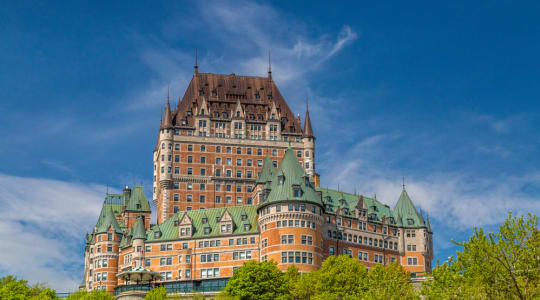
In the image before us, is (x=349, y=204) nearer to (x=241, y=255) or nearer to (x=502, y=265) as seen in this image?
(x=241, y=255)

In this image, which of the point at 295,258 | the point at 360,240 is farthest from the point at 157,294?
the point at 360,240

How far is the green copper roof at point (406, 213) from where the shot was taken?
166750 mm

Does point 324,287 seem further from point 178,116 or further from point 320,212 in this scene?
point 178,116

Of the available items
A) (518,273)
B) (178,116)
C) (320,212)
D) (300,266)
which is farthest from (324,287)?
(178,116)

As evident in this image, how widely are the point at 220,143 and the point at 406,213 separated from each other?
4256cm

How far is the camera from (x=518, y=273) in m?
75.1

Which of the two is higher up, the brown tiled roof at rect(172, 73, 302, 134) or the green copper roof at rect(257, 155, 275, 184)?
the brown tiled roof at rect(172, 73, 302, 134)

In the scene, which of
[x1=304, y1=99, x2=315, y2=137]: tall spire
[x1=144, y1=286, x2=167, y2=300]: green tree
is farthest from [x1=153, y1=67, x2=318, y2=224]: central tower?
[x1=144, y1=286, x2=167, y2=300]: green tree

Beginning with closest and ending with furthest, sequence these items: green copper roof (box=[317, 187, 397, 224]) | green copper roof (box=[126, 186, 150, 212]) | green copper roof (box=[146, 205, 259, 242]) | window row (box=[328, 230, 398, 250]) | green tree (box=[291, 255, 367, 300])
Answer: green tree (box=[291, 255, 367, 300]), green copper roof (box=[146, 205, 259, 242]), window row (box=[328, 230, 398, 250]), green copper roof (box=[317, 187, 397, 224]), green copper roof (box=[126, 186, 150, 212])

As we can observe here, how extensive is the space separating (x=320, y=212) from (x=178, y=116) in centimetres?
5005

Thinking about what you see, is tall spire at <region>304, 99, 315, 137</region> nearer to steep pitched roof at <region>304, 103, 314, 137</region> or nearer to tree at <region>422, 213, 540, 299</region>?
steep pitched roof at <region>304, 103, 314, 137</region>

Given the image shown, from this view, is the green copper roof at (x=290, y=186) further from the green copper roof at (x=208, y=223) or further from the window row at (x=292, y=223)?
the green copper roof at (x=208, y=223)

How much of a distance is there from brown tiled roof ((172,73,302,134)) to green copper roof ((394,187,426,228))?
29170mm

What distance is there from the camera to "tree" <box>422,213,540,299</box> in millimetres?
74188
